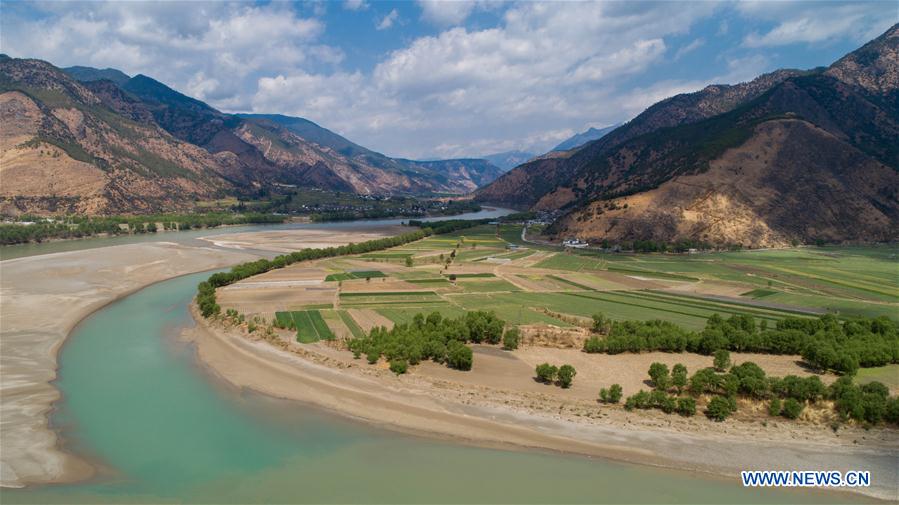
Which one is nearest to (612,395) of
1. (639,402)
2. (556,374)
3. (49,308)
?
(639,402)

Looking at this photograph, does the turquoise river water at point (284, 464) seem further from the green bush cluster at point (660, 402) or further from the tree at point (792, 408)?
the tree at point (792, 408)

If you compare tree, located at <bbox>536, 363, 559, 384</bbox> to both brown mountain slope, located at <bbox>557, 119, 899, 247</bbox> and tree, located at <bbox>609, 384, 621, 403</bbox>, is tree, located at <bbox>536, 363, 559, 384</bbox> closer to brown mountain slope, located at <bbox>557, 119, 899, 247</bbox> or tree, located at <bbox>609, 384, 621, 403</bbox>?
tree, located at <bbox>609, 384, 621, 403</bbox>

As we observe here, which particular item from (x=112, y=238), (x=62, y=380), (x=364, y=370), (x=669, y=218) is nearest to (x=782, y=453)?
(x=364, y=370)

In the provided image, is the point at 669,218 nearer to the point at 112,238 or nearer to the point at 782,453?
the point at 782,453

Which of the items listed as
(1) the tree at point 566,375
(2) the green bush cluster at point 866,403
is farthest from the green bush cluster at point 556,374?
(2) the green bush cluster at point 866,403

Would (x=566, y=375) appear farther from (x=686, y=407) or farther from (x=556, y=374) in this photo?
(x=686, y=407)

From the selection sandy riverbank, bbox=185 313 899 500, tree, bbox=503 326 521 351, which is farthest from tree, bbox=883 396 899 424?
tree, bbox=503 326 521 351
